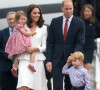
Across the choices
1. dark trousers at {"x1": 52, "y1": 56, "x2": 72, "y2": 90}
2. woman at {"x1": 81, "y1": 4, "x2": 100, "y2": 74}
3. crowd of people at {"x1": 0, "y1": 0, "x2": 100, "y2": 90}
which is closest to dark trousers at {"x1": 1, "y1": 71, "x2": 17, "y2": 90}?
crowd of people at {"x1": 0, "y1": 0, "x2": 100, "y2": 90}

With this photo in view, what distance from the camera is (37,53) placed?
7434 mm

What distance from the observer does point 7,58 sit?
813cm

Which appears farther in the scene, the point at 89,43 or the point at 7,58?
the point at 89,43

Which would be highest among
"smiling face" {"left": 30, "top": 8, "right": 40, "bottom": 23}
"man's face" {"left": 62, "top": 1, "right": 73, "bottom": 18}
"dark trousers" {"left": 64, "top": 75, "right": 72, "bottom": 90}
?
"man's face" {"left": 62, "top": 1, "right": 73, "bottom": 18}

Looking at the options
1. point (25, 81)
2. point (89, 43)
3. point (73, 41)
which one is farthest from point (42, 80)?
point (89, 43)

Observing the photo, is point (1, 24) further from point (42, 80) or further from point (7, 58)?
point (42, 80)

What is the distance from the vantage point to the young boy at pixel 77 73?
6.93 metres

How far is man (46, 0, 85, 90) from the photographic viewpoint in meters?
7.11

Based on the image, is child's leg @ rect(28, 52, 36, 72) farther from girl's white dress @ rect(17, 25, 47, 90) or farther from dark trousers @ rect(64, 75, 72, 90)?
dark trousers @ rect(64, 75, 72, 90)

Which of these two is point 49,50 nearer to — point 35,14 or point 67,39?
point 67,39

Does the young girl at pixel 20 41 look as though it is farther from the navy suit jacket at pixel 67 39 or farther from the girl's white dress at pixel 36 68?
the navy suit jacket at pixel 67 39

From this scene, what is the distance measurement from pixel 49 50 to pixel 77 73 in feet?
2.00

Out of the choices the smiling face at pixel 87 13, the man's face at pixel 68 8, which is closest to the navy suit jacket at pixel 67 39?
the man's face at pixel 68 8

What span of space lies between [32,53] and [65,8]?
35.7 inches
